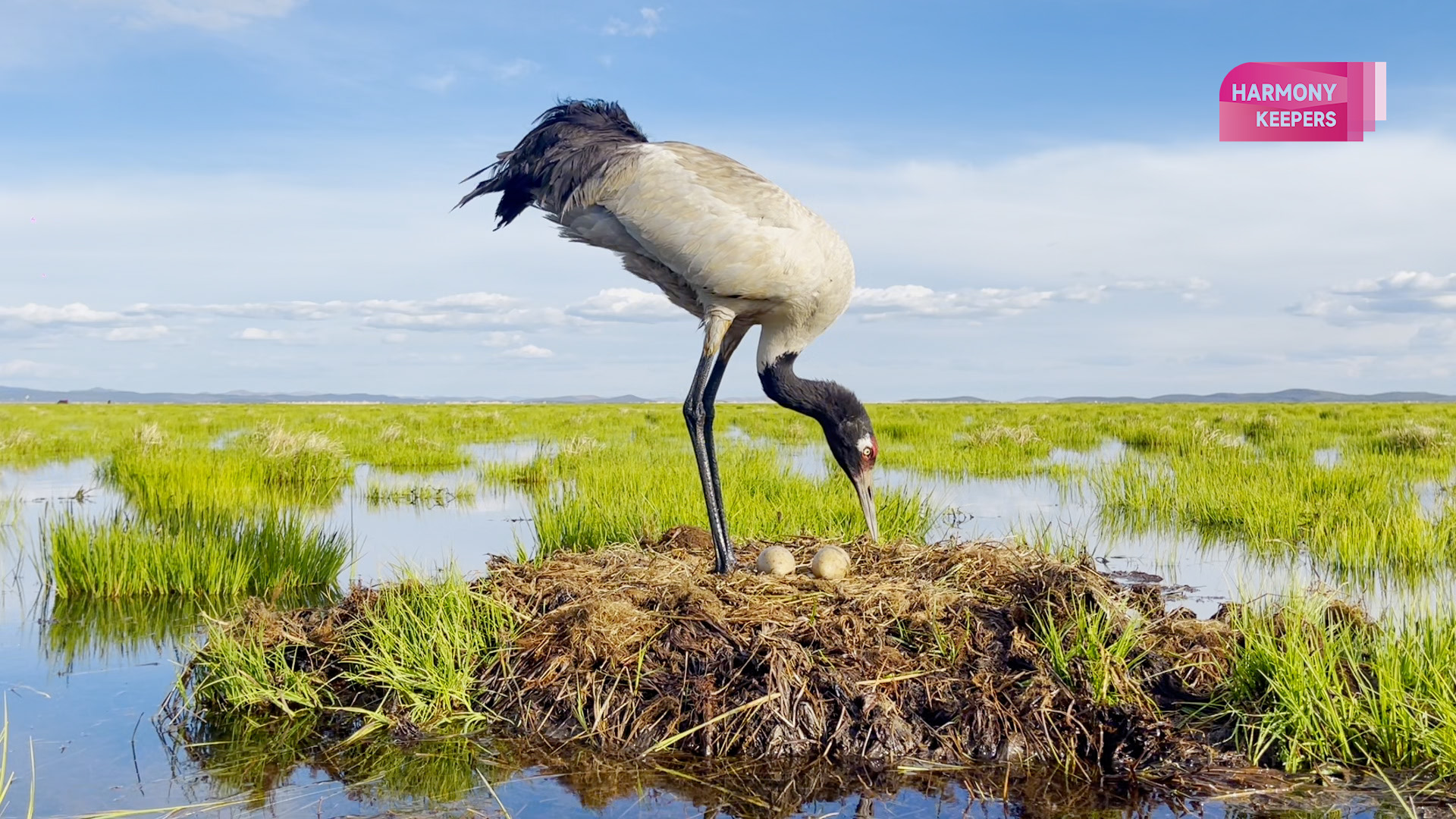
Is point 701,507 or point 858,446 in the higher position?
point 858,446

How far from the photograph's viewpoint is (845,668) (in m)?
4.51

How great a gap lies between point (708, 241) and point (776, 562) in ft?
6.68

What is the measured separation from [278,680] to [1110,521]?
8.13m

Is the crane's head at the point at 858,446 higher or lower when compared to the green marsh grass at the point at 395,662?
higher

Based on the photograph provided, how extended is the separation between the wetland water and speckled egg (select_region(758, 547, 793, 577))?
71.1 inches

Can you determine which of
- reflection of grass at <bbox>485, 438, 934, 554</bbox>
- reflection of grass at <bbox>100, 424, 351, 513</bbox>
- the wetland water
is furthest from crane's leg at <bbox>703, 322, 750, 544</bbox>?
reflection of grass at <bbox>100, 424, 351, 513</bbox>

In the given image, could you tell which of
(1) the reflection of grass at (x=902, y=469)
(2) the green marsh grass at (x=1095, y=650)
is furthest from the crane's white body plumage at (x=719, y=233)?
(2) the green marsh grass at (x=1095, y=650)

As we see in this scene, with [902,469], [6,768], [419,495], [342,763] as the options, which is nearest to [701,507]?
[342,763]

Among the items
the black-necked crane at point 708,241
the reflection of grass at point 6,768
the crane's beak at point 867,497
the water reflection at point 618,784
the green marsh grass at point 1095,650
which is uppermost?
the black-necked crane at point 708,241

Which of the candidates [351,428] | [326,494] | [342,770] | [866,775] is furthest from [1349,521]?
[351,428]

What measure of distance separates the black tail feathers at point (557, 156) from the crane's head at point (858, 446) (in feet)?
7.74

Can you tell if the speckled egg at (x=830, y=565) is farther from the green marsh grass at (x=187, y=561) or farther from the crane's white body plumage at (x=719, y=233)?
the green marsh grass at (x=187, y=561)

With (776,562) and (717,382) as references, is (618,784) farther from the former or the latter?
(717,382)

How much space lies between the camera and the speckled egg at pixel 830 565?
18.8ft
